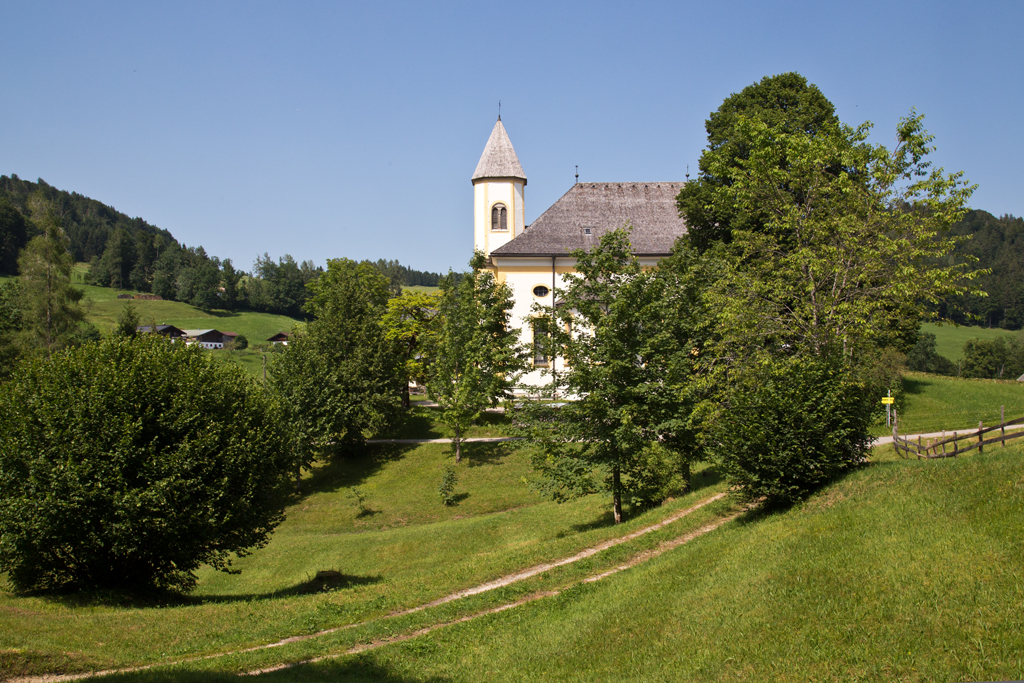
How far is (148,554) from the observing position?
60.8ft

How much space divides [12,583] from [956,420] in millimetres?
39470

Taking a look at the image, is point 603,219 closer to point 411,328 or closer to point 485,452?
point 411,328

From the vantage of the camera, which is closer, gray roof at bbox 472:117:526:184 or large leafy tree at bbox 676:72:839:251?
large leafy tree at bbox 676:72:839:251

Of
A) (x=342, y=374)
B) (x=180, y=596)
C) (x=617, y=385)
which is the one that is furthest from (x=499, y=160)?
(x=180, y=596)

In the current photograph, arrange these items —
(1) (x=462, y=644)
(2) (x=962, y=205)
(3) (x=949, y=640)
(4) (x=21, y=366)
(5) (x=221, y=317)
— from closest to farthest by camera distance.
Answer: (3) (x=949, y=640)
(1) (x=462, y=644)
(2) (x=962, y=205)
(4) (x=21, y=366)
(5) (x=221, y=317)

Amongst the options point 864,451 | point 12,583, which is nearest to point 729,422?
point 864,451

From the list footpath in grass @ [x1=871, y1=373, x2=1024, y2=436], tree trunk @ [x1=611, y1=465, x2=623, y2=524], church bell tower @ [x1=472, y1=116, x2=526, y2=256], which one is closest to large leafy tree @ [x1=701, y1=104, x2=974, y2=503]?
tree trunk @ [x1=611, y1=465, x2=623, y2=524]

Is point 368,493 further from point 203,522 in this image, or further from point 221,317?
point 221,317

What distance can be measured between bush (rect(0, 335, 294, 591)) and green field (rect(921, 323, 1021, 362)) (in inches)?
4023

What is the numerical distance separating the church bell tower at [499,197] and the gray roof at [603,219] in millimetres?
2428

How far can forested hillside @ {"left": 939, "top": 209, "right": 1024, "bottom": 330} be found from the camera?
10194 cm

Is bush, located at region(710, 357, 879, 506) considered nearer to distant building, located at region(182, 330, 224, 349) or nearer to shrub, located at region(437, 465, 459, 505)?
shrub, located at region(437, 465, 459, 505)

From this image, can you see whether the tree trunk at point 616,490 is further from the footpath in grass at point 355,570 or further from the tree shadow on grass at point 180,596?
the tree shadow on grass at point 180,596

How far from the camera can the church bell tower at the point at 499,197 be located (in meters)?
50.6
